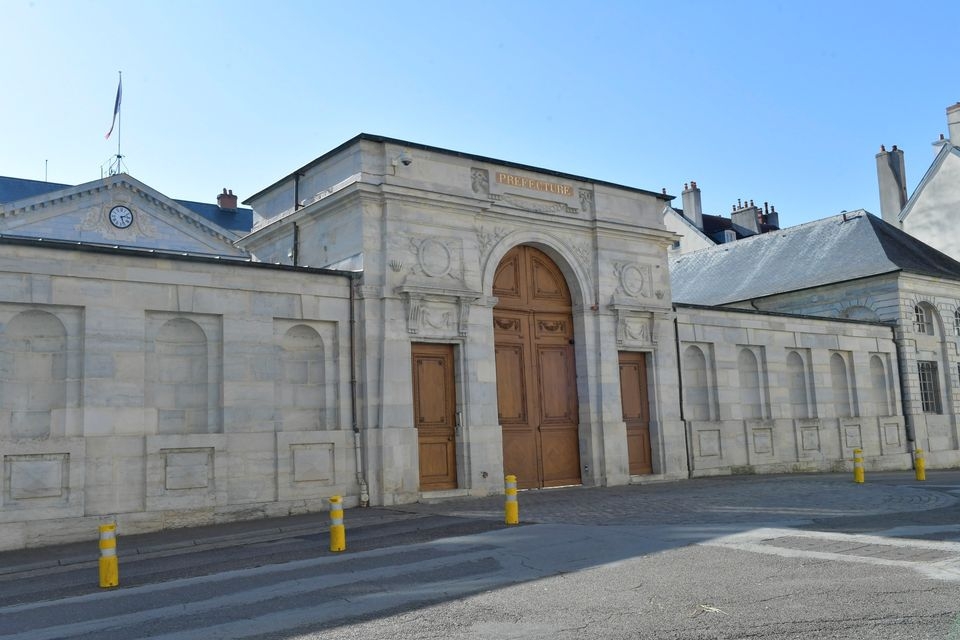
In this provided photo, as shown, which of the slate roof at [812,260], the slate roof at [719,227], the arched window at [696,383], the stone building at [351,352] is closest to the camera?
the stone building at [351,352]

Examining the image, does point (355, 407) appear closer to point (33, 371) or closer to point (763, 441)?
point (33, 371)

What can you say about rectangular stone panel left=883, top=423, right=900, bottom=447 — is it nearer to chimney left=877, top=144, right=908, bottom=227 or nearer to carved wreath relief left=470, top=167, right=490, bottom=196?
chimney left=877, top=144, right=908, bottom=227

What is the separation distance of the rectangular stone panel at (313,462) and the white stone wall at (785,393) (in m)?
8.57

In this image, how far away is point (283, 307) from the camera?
543 inches

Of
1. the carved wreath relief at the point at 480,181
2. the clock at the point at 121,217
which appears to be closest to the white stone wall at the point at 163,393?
the carved wreath relief at the point at 480,181

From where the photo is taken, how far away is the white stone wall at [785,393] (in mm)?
19734

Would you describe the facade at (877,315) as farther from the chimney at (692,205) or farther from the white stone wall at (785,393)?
the chimney at (692,205)

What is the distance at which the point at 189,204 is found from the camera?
42312 mm

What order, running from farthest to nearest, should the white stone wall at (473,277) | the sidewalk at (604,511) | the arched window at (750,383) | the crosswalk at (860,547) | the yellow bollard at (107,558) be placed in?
the arched window at (750,383) → the white stone wall at (473,277) → the sidewalk at (604,511) → the yellow bollard at (107,558) → the crosswalk at (860,547)

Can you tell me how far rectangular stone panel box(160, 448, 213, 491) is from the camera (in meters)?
12.4

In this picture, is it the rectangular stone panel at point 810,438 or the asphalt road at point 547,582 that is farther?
the rectangular stone panel at point 810,438

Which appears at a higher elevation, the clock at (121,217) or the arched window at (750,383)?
the clock at (121,217)

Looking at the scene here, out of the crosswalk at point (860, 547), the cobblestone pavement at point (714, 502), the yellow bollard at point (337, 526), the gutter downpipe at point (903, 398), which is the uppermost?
the gutter downpipe at point (903, 398)

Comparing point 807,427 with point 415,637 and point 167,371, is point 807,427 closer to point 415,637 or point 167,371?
point 167,371
